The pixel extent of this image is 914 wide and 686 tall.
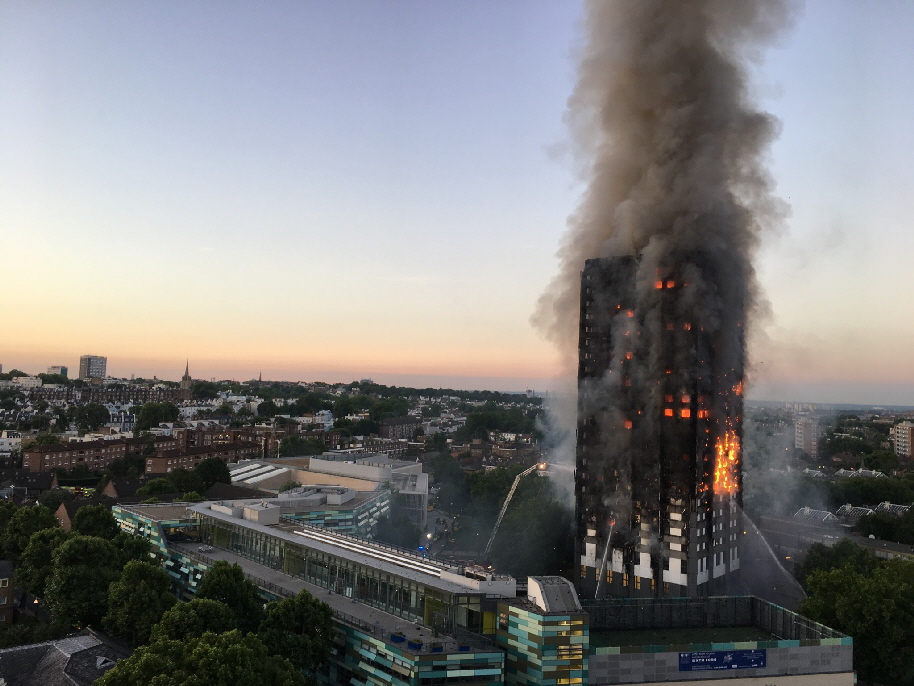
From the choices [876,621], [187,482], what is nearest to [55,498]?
[187,482]

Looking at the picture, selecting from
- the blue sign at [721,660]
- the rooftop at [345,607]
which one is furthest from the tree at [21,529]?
the blue sign at [721,660]

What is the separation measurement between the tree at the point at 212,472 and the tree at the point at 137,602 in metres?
48.6

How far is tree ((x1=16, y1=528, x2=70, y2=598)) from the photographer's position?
4525 centimetres

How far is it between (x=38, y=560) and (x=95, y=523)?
7.36 m

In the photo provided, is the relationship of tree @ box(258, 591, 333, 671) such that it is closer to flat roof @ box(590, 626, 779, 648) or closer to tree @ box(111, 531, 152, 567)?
flat roof @ box(590, 626, 779, 648)

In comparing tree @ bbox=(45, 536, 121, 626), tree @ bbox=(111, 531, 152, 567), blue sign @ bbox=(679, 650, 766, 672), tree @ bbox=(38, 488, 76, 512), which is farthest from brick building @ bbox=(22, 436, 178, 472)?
blue sign @ bbox=(679, 650, 766, 672)

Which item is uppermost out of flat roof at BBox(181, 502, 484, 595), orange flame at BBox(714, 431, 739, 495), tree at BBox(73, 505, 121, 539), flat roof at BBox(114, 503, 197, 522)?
orange flame at BBox(714, 431, 739, 495)

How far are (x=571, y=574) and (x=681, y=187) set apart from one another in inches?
1180

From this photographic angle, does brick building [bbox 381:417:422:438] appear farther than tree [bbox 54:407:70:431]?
Yes

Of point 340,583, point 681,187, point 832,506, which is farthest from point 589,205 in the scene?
point 832,506

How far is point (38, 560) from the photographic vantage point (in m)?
46.8

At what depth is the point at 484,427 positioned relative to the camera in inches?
7269

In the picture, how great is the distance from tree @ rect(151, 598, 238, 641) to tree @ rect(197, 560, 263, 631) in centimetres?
217

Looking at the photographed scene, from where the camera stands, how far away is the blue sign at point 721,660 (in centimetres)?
3341
